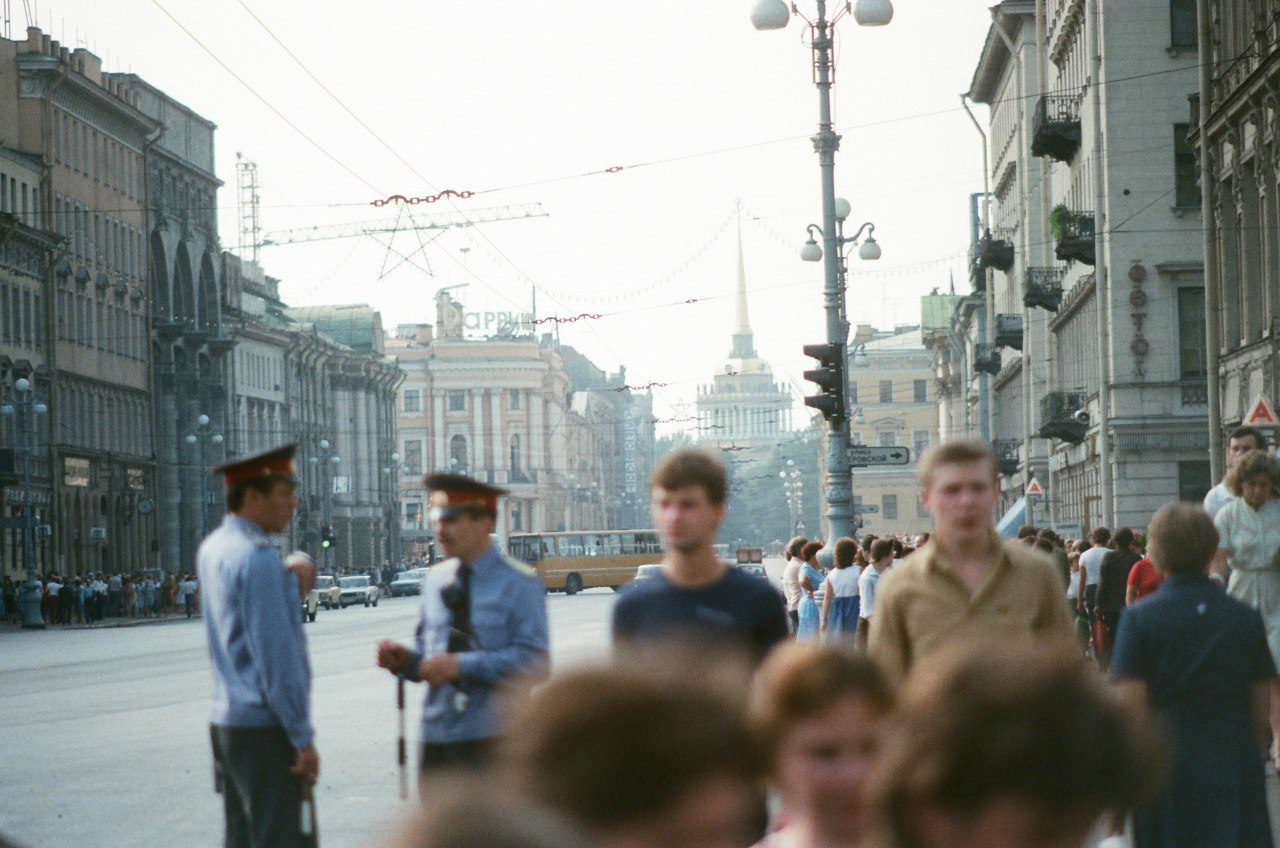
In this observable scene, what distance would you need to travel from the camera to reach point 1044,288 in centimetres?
5591

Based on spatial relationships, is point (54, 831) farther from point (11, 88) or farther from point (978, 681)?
point (11, 88)

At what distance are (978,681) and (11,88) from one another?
71728mm

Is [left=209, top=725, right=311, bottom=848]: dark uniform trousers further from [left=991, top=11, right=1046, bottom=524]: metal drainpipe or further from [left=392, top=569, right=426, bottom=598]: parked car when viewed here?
[left=392, top=569, right=426, bottom=598]: parked car

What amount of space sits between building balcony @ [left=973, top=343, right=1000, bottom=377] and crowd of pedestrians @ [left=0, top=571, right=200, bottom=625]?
2498 cm

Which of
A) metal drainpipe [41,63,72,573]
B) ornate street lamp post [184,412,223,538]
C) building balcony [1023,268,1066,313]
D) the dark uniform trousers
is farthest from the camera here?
ornate street lamp post [184,412,223,538]

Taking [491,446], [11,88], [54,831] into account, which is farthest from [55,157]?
[491,446]

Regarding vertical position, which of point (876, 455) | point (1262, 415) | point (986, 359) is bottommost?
point (876, 455)

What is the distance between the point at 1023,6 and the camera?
213 feet

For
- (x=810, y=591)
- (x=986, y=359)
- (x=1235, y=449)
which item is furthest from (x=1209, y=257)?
(x=986, y=359)

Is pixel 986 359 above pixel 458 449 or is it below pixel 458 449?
above

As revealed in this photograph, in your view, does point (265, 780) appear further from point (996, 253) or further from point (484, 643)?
point (996, 253)

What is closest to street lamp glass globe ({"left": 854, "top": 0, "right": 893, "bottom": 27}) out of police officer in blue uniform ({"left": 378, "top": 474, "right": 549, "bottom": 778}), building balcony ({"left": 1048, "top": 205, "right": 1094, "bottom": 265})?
police officer in blue uniform ({"left": 378, "top": 474, "right": 549, "bottom": 778})

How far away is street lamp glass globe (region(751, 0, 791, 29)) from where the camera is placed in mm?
25453

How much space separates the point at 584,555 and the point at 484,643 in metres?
83.6
